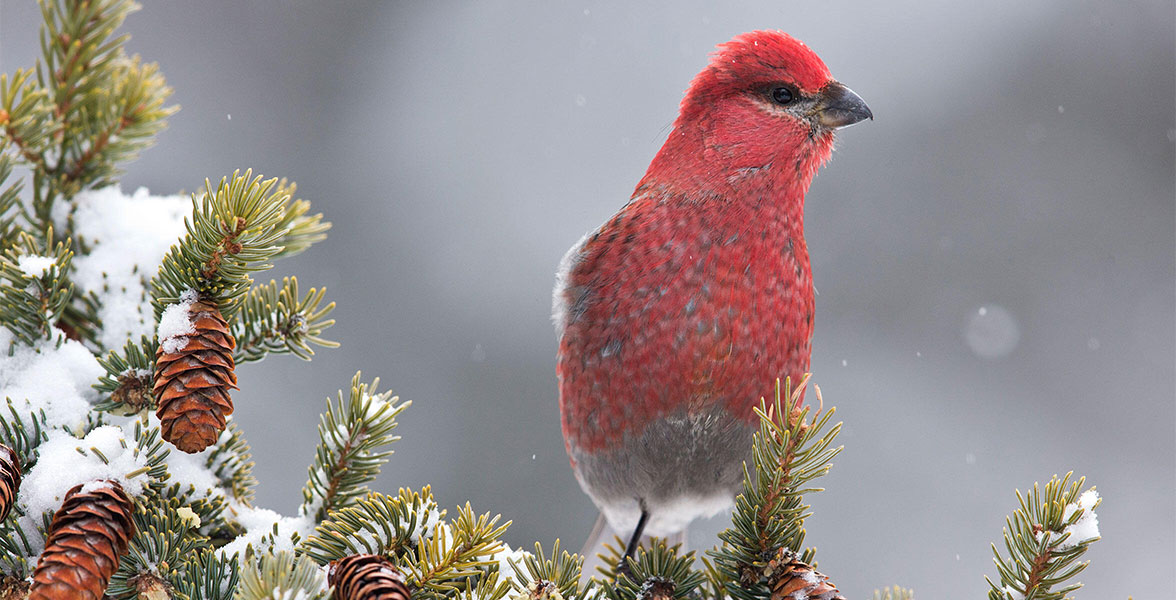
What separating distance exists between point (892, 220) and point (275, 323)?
16.4 feet

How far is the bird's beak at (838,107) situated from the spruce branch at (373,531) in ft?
4.35

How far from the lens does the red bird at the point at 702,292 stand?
1.75 metres

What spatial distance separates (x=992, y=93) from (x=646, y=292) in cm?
495

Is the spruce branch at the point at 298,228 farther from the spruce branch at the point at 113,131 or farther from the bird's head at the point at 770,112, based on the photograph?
the bird's head at the point at 770,112

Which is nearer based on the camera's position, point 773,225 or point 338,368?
point 773,225

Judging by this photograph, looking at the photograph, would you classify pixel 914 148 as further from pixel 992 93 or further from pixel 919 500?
pixel 919 500

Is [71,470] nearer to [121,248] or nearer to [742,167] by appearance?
[121,248]

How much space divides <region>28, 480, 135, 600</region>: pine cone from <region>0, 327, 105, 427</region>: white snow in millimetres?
238

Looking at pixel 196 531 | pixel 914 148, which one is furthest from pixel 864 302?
pixel 196 531

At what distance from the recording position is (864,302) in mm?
5426

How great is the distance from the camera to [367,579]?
0.97m

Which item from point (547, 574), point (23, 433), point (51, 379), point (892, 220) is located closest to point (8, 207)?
point (51, 379)

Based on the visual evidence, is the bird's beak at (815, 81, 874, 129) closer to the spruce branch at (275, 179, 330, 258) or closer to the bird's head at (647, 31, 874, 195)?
the bird's head at (647, 31, 874, 195)

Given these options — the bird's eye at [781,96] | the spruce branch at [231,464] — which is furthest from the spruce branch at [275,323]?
the bird's eye at [781,96]
